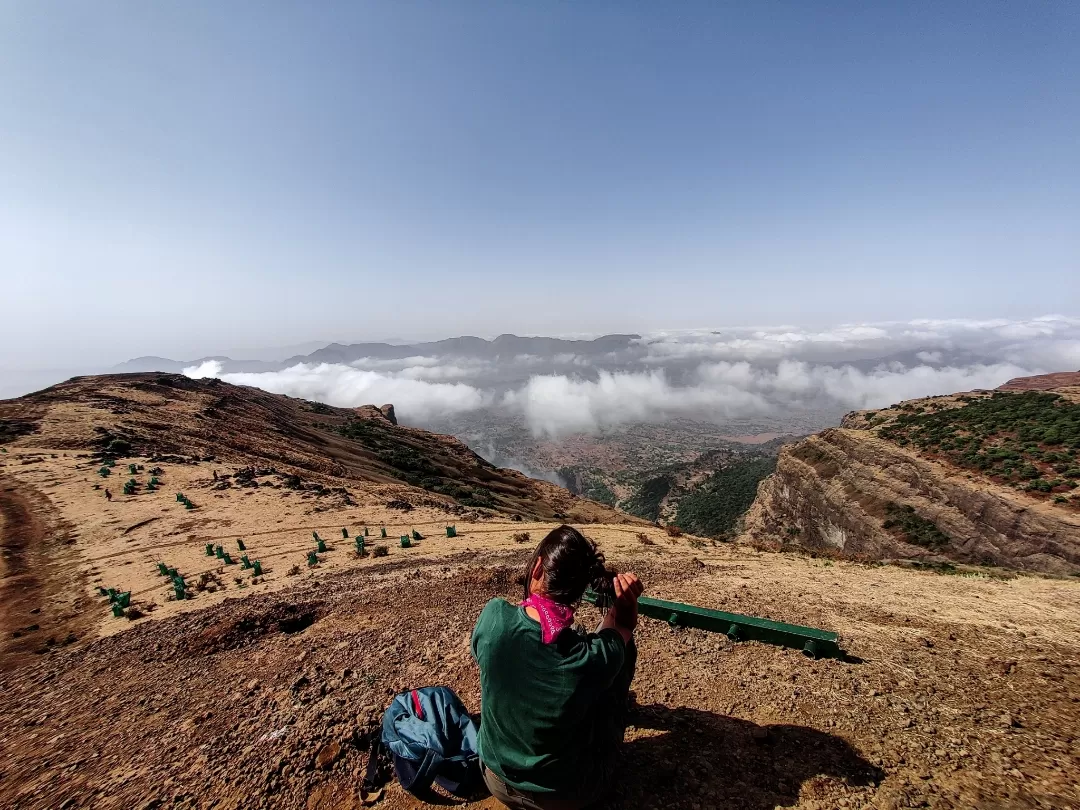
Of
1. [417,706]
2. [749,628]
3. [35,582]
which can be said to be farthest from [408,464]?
[417,706]

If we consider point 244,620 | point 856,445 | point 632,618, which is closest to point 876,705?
point 632,618

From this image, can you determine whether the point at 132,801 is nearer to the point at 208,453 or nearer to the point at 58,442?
the point at 208,453

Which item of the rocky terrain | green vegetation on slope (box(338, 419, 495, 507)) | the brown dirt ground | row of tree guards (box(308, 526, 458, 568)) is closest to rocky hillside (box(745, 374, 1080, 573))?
the rocky terrain

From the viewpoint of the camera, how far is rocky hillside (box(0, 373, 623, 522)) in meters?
26.1

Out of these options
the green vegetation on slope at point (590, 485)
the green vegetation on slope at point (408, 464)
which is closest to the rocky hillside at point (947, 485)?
the green vegetation on slope at point (408, 464)

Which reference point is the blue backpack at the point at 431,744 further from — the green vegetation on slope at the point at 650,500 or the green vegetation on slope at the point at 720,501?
the green vegetation on slope at the point at 650,500

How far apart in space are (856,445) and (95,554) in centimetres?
5383

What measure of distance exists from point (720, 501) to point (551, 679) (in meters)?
80.7

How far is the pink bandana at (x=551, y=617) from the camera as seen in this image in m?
2.54

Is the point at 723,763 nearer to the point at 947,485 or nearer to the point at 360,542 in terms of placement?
the point at 360,542

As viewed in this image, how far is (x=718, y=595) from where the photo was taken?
7.93 meters

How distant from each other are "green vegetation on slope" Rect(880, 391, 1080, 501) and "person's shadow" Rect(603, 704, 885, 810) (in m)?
36.9

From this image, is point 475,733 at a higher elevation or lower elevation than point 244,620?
higher

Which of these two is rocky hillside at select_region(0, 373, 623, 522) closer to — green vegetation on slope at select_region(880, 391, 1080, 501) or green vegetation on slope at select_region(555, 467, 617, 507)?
green vegetation on slope at select_region(880, 391, 1080, 501)
